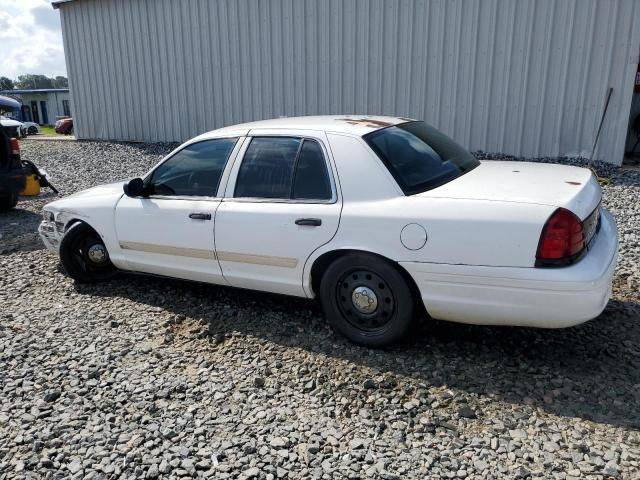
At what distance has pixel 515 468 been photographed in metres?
2.52

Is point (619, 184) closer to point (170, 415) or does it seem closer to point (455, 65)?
point (455, 65)

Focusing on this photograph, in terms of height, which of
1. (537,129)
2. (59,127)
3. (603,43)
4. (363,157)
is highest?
(603,43)

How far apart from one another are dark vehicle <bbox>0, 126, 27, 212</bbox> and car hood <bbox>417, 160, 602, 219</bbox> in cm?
671

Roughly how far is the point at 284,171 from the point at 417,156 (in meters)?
0.94

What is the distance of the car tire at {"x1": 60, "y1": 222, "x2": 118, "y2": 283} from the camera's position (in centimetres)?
492

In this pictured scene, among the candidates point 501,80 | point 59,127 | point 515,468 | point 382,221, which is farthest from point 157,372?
point 59,127

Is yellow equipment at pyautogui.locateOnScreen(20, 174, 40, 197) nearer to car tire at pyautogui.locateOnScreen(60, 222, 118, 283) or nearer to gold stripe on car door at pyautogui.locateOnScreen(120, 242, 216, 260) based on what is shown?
car tire at pyautogui.locateOnScreen(60, 222, 118, 283)

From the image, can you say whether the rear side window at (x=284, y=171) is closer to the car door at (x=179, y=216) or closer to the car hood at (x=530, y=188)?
the car door at (x=179, y=216)

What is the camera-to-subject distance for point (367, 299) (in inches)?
140

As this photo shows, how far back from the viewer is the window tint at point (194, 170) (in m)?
4.16

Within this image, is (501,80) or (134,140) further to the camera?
(134,140)

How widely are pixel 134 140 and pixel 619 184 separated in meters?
12.4

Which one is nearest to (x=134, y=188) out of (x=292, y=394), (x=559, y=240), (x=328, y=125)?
(x=328, y=125)

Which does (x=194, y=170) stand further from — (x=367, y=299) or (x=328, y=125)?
(x=367, y=299)
